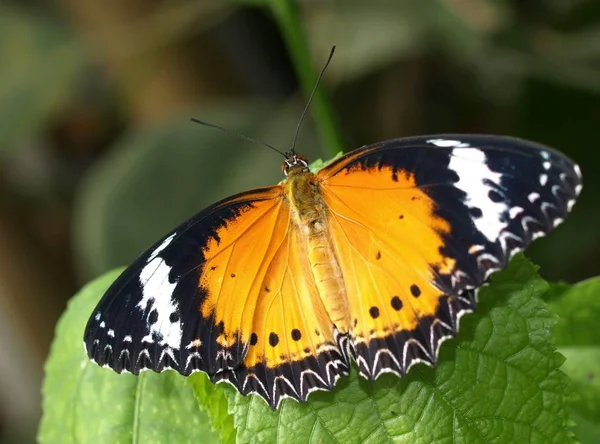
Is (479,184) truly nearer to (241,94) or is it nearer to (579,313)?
(579,313)

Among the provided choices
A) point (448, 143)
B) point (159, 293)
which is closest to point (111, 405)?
point (159, 293)

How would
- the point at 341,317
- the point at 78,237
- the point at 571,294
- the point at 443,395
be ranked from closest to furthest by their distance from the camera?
the point at 443,395 → the point at 341,317 → the point at 571,294 → the point at 78,237

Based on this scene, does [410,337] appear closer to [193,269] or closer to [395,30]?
[193,269]

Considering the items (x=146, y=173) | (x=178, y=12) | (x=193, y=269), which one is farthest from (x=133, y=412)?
(x=178, y=12)

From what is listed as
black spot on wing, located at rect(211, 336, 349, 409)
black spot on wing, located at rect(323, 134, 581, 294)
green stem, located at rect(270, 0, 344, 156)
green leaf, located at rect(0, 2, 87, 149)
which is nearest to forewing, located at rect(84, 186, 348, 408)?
black spot on wing, located at rect(211, 336, 349, 409)

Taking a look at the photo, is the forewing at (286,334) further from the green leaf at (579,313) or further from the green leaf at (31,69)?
the green leaf at (31,69)

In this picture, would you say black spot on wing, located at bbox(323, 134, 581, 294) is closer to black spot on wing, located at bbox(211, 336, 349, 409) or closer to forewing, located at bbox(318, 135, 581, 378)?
forewing, located at bbox(318, 135, 581, 378)
